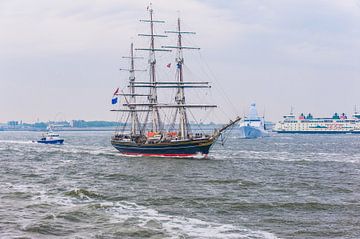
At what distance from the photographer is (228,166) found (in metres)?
71.1

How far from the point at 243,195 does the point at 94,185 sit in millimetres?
12689

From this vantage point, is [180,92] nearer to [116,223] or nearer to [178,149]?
[178,149]

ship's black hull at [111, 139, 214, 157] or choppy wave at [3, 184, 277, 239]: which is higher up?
ship's black hull at [111, 139, 214, 157]

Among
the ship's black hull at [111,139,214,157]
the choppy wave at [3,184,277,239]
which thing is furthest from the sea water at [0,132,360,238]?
the ship's black hull at [111,139,214,157]

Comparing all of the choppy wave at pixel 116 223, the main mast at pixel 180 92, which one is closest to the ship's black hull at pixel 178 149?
the main mast at pixel 180 92

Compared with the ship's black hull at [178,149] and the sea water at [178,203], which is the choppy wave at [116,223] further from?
the ship's black hull at [178,149]

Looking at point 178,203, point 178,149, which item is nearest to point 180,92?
point 178,149

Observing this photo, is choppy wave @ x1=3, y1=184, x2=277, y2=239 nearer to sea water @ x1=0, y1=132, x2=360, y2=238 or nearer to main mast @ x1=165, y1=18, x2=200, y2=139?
sea water @ x1=0, y1=132, x2=360, y2=238

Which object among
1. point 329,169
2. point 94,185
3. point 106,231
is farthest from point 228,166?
point 106,231

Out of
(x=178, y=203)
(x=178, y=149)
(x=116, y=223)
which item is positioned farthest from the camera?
(x=178, y=149)

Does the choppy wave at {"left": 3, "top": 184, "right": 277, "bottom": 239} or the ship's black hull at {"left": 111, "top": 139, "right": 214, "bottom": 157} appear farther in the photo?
the ship's black hull at {"left": 111, "top": 139, "right": 214, "bottom": 157}

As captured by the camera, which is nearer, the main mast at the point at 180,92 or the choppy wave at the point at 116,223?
the choppy wave at the point at 116,223

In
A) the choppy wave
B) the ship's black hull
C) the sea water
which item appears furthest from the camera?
the ship's black hull

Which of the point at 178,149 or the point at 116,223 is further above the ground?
the point at 178,149
